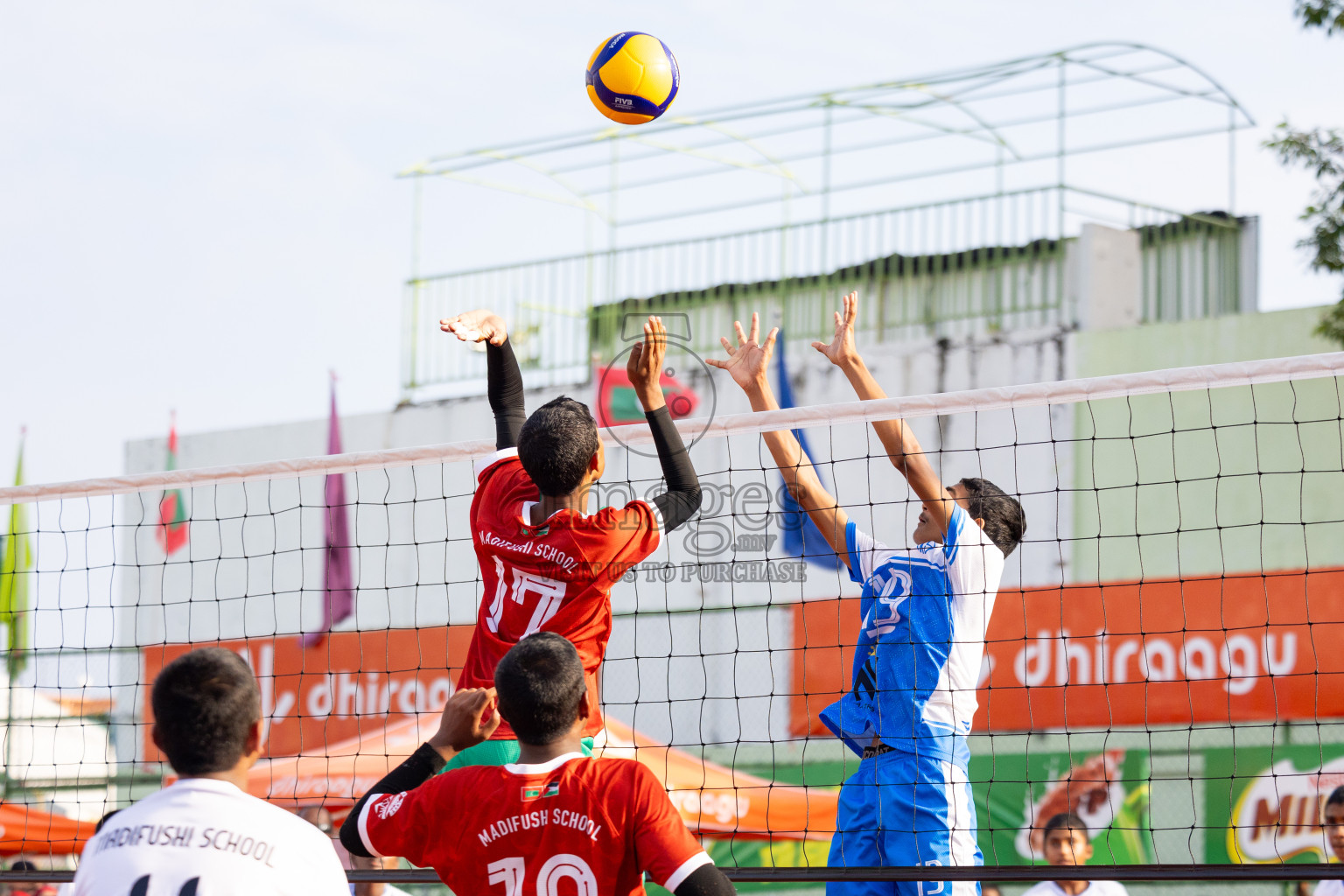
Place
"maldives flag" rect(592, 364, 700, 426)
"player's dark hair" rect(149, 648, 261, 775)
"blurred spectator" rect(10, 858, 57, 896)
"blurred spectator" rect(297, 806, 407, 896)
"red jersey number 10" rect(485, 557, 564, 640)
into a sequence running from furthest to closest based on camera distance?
"maldives flag" rect(592, 364, 700, 426)
"blurred spectator" rect(10, 858, 57, 896)
"blurred spectator" rect(297, 806, 407, 896)
"red jersey number 10" rect(485, 557, 564, 640)
"player's dark hair" rect(149, 648, 261, 775)

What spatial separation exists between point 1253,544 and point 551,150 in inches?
347

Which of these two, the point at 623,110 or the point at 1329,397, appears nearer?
the point at 623,110

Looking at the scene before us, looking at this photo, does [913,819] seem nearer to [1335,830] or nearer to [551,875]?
[551,875]

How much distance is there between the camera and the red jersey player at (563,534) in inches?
158

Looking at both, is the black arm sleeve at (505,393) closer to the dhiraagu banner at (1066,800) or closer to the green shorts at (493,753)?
the green shorts at (493,753)

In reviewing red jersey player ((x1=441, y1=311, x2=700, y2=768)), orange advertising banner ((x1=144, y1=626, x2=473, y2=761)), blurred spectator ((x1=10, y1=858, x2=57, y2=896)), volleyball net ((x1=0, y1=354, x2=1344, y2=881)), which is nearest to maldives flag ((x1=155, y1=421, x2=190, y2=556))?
volleyball net ((x1=0, y1=354, x2=1344, y2=881))

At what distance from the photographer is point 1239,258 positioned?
547 inches

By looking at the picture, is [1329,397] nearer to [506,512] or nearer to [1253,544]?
[1253,544]

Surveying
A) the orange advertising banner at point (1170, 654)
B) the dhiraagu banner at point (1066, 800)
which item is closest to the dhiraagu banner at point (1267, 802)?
the orange advertising banner at point (1170, 654)

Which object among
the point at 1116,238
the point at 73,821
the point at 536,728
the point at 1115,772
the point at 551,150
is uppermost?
the point at 551,150

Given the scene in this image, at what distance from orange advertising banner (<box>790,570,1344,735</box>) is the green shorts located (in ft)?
16.0

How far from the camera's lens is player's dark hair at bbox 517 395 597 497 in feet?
13.1

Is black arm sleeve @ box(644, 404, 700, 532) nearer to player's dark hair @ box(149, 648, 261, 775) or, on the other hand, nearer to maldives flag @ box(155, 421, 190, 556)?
player's dark hair @ box(149, 648, 261, 775)

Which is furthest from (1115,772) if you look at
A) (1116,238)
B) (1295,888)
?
(1116,238)
